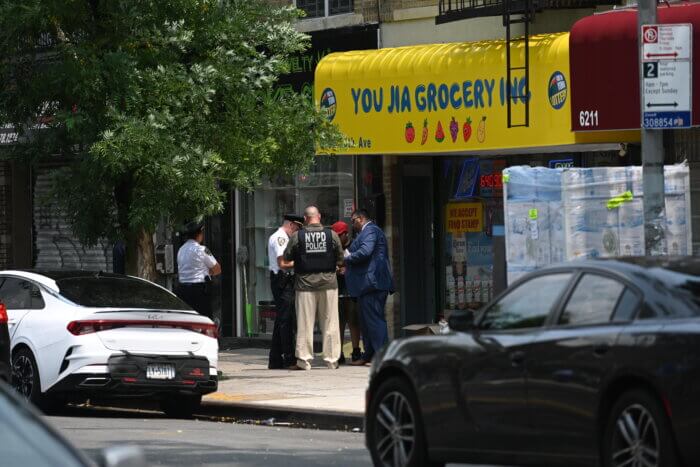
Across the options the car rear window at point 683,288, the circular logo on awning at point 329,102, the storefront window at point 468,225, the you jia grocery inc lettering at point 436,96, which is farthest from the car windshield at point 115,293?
the car rear window at point 683,288

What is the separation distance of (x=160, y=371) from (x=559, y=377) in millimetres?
7158

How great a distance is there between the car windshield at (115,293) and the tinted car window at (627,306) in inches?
302

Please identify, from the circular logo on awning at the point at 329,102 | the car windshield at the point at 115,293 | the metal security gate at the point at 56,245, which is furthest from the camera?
the metal security gate at the point at 56,245

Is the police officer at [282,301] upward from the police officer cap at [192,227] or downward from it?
downward

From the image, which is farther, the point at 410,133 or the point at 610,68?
the point at 410,133

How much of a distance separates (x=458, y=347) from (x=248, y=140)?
920cm

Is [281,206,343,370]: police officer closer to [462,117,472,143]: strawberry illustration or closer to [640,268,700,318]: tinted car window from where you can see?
[462,117,472,143]: strawberry illustration

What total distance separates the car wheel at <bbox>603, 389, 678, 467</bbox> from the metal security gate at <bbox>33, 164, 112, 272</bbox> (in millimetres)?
18488

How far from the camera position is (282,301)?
65.8 ft

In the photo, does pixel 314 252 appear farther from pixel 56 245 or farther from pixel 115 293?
pixel 56 245

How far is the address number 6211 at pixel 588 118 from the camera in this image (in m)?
18.0

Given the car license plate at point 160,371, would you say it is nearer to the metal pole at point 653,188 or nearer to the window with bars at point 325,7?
the metal pole at point 653,188

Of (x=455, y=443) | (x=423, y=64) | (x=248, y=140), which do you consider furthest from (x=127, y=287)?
(x=455, y=443)

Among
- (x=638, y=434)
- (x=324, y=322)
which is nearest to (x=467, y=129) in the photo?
(x=324, y=322)
